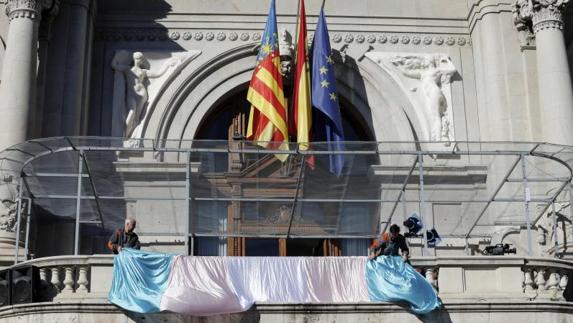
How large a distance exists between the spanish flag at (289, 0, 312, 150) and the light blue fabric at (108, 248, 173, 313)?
6.46 m

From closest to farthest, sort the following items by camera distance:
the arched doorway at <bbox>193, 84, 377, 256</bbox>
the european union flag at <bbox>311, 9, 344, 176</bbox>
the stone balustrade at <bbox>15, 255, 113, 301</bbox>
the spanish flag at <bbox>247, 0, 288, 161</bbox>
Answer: the stone balustrade at <bbox>15, 255, 113, 301</bbox>, the arched doorway at <bbox>193, 84, 377, 256</bbox>, the spanish flag at <bbox>247, 0, 288, 161</bbox>, the european union flag at <bbox>311, 9, 344, 176</bbox>

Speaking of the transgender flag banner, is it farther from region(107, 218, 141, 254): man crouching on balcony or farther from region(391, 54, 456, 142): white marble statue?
region(391, 54, 456, 142): white marble statue

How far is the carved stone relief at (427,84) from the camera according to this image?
76.5 feet

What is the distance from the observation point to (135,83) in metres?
23.3

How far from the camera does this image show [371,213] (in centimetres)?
2200

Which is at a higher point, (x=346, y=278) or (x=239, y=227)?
(x=239, y=227)

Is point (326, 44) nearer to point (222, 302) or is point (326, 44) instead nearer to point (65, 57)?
point (65, 57)

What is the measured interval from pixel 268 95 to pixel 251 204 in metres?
2.69

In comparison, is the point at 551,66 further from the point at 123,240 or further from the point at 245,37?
the point at 123,240

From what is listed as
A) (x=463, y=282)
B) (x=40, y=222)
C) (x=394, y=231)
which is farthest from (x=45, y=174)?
(x=463, y=282)

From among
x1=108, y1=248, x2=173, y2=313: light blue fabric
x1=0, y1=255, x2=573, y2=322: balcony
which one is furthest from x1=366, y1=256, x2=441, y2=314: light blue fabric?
x1=108, y1=248, x2=173, y2=313: light blue fabric

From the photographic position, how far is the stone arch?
2317 cm

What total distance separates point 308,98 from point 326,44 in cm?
134

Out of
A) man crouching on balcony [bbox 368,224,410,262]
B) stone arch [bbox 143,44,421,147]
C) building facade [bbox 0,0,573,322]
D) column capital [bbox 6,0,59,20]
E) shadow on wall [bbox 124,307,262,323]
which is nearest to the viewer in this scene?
shadow on wall [bbox 124,307,262,323]
